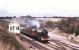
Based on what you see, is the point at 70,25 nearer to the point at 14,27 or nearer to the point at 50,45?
the point at 50,45

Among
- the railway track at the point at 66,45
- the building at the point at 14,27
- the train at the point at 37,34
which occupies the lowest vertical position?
the railway track at the point at 66,45

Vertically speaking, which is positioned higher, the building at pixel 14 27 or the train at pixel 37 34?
the building at pixel 14 27

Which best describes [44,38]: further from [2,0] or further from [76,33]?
[2,0]

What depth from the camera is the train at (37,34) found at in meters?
2.97

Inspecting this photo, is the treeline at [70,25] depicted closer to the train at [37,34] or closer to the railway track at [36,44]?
the train at [37,34]

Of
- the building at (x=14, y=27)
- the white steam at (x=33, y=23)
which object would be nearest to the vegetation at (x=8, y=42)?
the building at (x=14, y=27)

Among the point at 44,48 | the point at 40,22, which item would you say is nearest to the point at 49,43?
the point at 44,48

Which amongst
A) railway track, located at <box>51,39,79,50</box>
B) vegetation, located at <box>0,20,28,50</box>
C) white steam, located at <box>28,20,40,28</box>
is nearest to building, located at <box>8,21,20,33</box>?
vegetation, located at <box>0,20,28,50</box>

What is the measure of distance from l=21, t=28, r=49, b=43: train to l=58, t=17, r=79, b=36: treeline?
27cm

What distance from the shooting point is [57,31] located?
9.80 feet

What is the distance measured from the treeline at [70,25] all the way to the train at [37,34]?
27cm

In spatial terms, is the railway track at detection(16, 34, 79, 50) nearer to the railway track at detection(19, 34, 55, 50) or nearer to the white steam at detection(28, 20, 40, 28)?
the railway track at detection(19, 34, 55, 50)

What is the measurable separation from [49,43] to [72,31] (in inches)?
16.0

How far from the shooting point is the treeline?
296 cm
